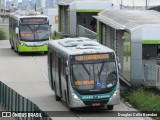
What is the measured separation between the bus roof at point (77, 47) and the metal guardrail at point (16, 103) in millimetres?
2480

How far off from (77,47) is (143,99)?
11.1 ft

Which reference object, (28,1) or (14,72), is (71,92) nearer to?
(14,72)

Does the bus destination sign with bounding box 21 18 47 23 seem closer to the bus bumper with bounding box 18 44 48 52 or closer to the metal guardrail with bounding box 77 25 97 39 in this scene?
the bus bumper with bounding box 18 44 48 52

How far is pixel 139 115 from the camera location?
80.3ft

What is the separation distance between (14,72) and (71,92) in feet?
48.7

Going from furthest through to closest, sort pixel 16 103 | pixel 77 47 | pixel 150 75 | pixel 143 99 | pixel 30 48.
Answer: pixel 30 48, pixel 150 75, pixel 143 99, pixel 77 47, pixel 16 103

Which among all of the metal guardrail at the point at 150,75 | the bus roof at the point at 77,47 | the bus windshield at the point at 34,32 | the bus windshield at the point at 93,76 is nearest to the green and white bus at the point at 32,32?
the bus windshield at the point at 34,32

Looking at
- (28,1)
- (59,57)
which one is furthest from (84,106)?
(28,1)

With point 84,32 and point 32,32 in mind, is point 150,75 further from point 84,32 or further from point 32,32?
point 84,32

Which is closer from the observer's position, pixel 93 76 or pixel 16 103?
pixel 16 103

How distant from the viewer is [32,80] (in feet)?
115

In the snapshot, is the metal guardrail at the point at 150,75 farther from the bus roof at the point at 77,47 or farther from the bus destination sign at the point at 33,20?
the bus destination sign at the point at 33,20

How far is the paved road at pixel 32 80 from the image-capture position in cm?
2594

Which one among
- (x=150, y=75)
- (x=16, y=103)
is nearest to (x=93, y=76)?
(x=16, y=103)
